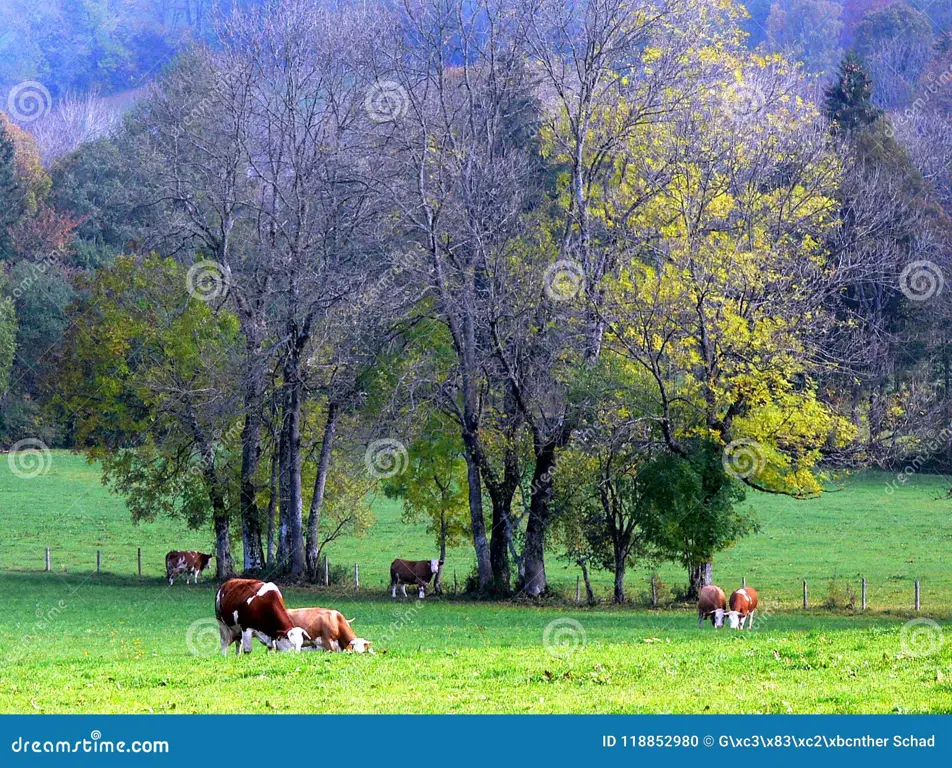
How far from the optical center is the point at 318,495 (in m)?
39.2

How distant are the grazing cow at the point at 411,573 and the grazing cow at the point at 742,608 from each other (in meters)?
12.8

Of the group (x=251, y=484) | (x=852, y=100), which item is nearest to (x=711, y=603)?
(x=251, y=484)

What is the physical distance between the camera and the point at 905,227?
59406 mm

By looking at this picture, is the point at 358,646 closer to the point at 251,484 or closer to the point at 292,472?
the point at 292,472

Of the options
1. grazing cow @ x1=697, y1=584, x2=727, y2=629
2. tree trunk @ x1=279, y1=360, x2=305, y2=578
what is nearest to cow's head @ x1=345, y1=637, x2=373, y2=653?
grazing cow @ x1=697, y1=584, x2=727, y2=629

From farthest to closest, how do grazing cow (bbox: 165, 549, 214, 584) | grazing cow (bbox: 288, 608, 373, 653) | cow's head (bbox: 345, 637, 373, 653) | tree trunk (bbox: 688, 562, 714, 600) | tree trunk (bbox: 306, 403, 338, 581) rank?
grazing cow (bbox: 165, 549, 214, 584), tree trunk (bbox: 306, 403, 338, 581), tree trunk (bbox: 688, 562, 714, 600), grazing cow (bbox: 288, 608, 373, 653), cow's head (bbox: 345, 637, 373, 653)

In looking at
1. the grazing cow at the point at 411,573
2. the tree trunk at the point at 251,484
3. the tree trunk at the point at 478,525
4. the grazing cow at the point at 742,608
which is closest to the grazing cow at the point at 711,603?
the grazing cow at the point at 742,608

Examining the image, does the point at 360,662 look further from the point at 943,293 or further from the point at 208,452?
the point at 943,293

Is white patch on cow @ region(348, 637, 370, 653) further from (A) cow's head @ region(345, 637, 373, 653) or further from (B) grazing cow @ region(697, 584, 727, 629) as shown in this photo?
(B) grazing cow @ region(697, 584, 727, 629)

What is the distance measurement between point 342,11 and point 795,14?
513ft

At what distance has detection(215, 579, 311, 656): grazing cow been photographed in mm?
17438

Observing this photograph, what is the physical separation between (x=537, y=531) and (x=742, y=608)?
29.3 feet

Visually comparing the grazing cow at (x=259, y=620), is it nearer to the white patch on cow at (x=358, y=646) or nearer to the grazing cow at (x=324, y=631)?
the grazing cow at (x=324, y=631)

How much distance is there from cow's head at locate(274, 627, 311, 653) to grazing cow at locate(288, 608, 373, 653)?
0.41 metres
